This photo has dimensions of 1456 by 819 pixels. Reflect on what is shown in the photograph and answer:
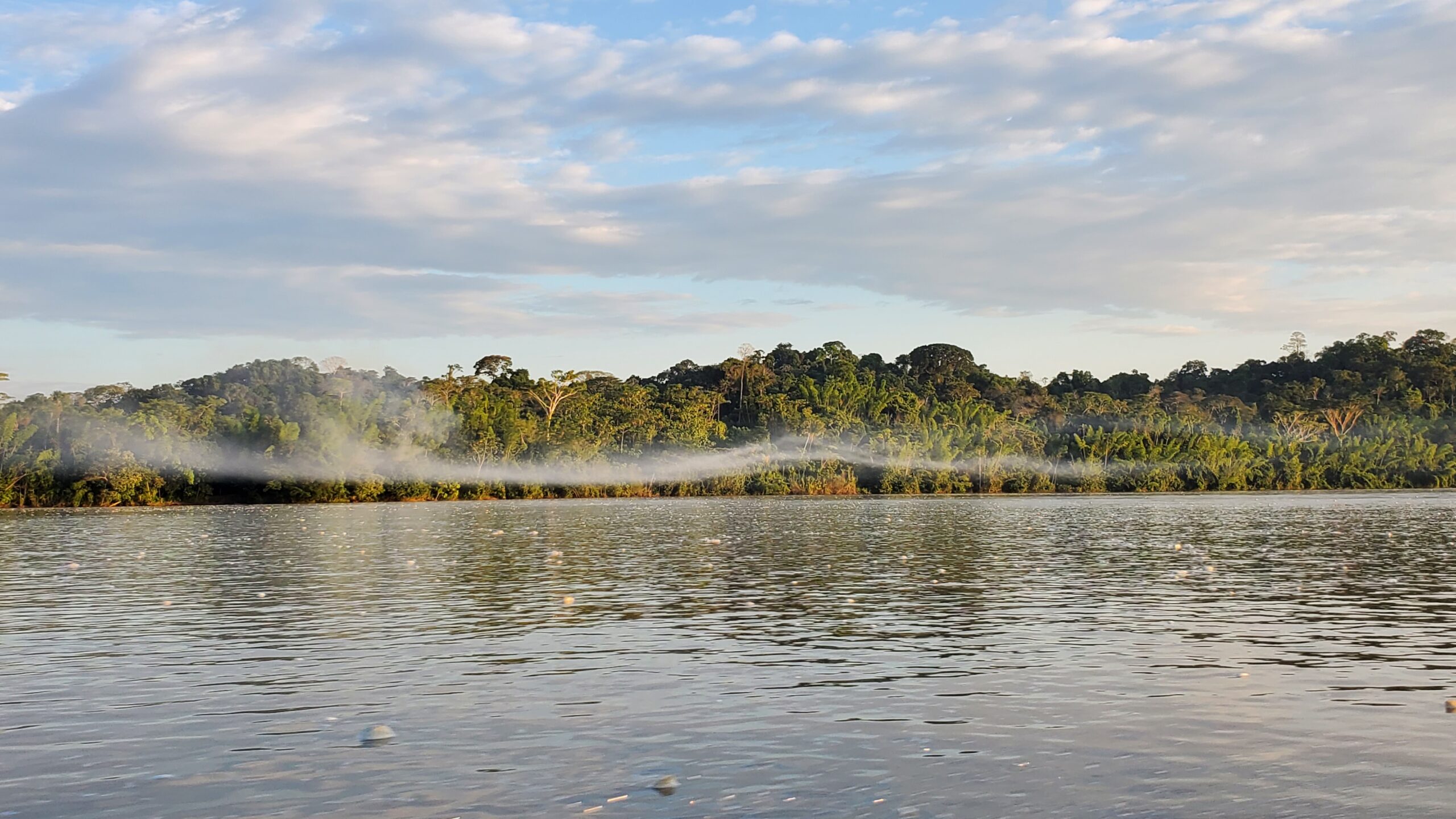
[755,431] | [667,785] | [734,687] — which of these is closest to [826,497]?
[755,431]

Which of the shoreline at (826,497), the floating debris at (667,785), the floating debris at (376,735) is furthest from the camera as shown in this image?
the shoreline at (826,497)

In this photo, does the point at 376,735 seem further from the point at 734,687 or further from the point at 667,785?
the point at 734,687

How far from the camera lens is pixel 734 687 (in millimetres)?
13789

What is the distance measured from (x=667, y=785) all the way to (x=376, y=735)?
3212 mm

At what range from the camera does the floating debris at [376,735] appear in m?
11.2

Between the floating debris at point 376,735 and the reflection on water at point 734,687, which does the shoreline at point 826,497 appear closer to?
the reflection on water at point 734,687

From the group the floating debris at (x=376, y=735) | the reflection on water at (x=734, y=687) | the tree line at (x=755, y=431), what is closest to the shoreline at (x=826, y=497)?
the tree line at (x=755, y=431)

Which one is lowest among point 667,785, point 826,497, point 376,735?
point 826,497

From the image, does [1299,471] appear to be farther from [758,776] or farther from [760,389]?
[758,776]

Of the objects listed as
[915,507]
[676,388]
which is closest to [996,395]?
[676,388]

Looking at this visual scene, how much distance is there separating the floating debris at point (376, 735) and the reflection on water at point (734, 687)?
0.57ft

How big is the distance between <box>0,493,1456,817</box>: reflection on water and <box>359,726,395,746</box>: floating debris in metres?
0.17

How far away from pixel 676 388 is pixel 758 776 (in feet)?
384

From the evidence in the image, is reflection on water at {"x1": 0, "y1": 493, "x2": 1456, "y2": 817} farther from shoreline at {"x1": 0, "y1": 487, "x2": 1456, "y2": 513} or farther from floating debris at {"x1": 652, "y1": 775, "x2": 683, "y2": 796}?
shoreline at {"x1": 0, "y1": 487, "x2": 1456, "y2": 513}
